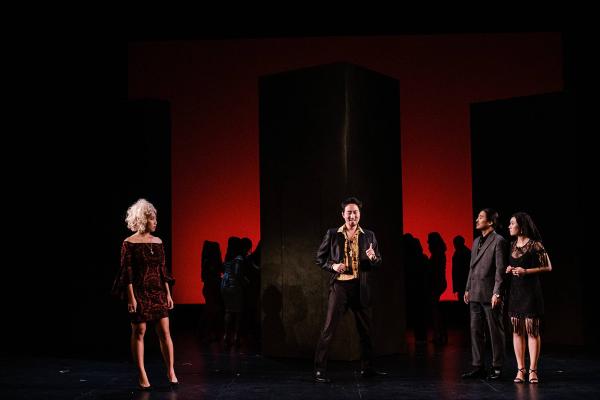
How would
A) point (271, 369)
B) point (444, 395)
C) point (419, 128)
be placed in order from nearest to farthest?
point (444, 395) → point (271, 369) → point (419, 128)

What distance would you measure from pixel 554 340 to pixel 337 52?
6.21m

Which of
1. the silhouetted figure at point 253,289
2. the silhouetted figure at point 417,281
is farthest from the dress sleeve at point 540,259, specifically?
the silhouetted figure at point 253,289

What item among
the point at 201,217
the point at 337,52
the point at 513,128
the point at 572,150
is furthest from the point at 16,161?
the point at 572,150

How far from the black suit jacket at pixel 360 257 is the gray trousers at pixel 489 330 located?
96 cm

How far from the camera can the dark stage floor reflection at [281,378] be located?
6.02 meters

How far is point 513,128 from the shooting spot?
9781mm

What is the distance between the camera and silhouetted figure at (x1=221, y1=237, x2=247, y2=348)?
9453 mm

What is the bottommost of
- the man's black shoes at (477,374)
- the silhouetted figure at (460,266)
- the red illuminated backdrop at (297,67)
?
the man's black shoes at (477,374)

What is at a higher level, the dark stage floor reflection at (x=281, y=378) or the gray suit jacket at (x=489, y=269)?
the gray suit jacket at (x=489, y=269)

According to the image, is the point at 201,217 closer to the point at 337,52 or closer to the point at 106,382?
the point at 337,52

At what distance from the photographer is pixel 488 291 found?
6.54 metres

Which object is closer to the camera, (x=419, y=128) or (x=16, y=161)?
(x=16, y=161)

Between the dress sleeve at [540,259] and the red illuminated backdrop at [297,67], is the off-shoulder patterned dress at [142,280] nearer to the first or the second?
the dress sleeve at [540,259]

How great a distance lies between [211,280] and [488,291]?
4.84 meters
